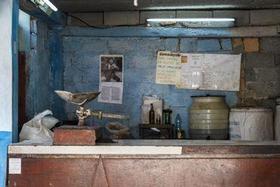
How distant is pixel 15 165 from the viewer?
126 inches

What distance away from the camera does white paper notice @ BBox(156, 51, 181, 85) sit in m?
5.57

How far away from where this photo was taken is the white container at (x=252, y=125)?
5.17 metres

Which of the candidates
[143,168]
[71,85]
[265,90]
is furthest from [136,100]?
[143,168]

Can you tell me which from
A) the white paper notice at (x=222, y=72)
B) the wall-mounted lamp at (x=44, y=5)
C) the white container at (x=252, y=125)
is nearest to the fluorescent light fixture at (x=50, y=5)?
the wall-mounted lamp at (x=44, y=5)

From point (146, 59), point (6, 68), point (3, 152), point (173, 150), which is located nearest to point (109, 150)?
point (173, 150)

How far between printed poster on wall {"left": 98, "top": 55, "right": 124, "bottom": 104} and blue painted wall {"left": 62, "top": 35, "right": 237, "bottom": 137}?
57 mm

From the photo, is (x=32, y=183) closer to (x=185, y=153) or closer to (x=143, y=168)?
(x=143, y=168)

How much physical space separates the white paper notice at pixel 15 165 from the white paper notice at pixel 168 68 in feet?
9.01

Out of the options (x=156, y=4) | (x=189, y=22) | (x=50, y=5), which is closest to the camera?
(x=50, y=5)

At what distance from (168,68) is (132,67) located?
1.58 feet

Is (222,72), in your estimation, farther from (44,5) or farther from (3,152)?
(3,152)

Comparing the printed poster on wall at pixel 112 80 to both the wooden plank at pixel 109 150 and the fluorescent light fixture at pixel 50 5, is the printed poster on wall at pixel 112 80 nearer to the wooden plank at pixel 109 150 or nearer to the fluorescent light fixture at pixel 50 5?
the fluorescent light fixture at pixel 50 5

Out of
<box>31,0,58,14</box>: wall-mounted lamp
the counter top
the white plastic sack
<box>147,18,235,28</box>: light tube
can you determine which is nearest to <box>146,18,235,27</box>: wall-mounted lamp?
<box>147,18,235,28</box>: light tube

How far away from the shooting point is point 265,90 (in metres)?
5.52
